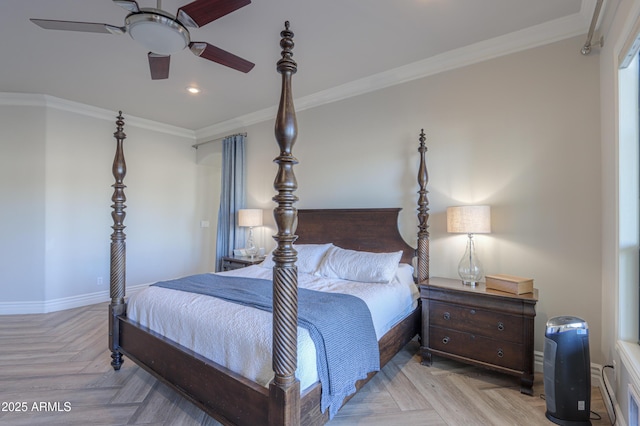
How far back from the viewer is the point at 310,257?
325cm

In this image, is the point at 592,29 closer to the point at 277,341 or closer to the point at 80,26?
the point at 277,341

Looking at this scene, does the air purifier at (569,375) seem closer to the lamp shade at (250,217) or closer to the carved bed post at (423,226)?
the carved bed post at (423,226)

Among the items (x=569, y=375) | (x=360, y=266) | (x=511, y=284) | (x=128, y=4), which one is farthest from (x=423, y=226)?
(x=128, y=4)

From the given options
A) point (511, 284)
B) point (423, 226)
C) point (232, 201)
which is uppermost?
point (232, 201)

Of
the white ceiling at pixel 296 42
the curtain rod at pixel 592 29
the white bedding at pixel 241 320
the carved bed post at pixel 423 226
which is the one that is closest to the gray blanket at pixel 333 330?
the white bedding at pixel 241 320

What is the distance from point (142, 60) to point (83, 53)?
1.61 ft

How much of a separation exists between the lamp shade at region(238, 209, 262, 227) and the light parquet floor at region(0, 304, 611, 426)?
2.09m

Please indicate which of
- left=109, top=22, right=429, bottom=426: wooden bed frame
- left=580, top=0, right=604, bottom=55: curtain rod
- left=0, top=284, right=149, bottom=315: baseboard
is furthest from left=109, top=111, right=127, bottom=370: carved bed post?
left=580, top=0, right=604, bottom=55: curtain rod

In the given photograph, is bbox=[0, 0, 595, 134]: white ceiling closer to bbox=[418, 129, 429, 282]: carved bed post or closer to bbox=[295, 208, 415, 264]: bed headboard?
bbox=[418, 129, 429, 282]: carved bed post

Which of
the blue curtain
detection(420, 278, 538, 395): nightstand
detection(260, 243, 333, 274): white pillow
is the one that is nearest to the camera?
detection(420, 278, 538, 395): nightstand

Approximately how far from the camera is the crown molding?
2.40 metres

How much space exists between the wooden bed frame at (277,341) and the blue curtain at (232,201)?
84.4 inches

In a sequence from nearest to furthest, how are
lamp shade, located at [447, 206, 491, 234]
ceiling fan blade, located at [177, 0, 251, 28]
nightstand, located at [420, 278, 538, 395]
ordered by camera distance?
1. ceiling fan blade, located at [177, 0, 251, 28]
2. nightstand, located at [420, 278, 538, 395]
3. lamp shade, located at [447, 206, 491, 234]

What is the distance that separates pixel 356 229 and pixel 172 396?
222cm
